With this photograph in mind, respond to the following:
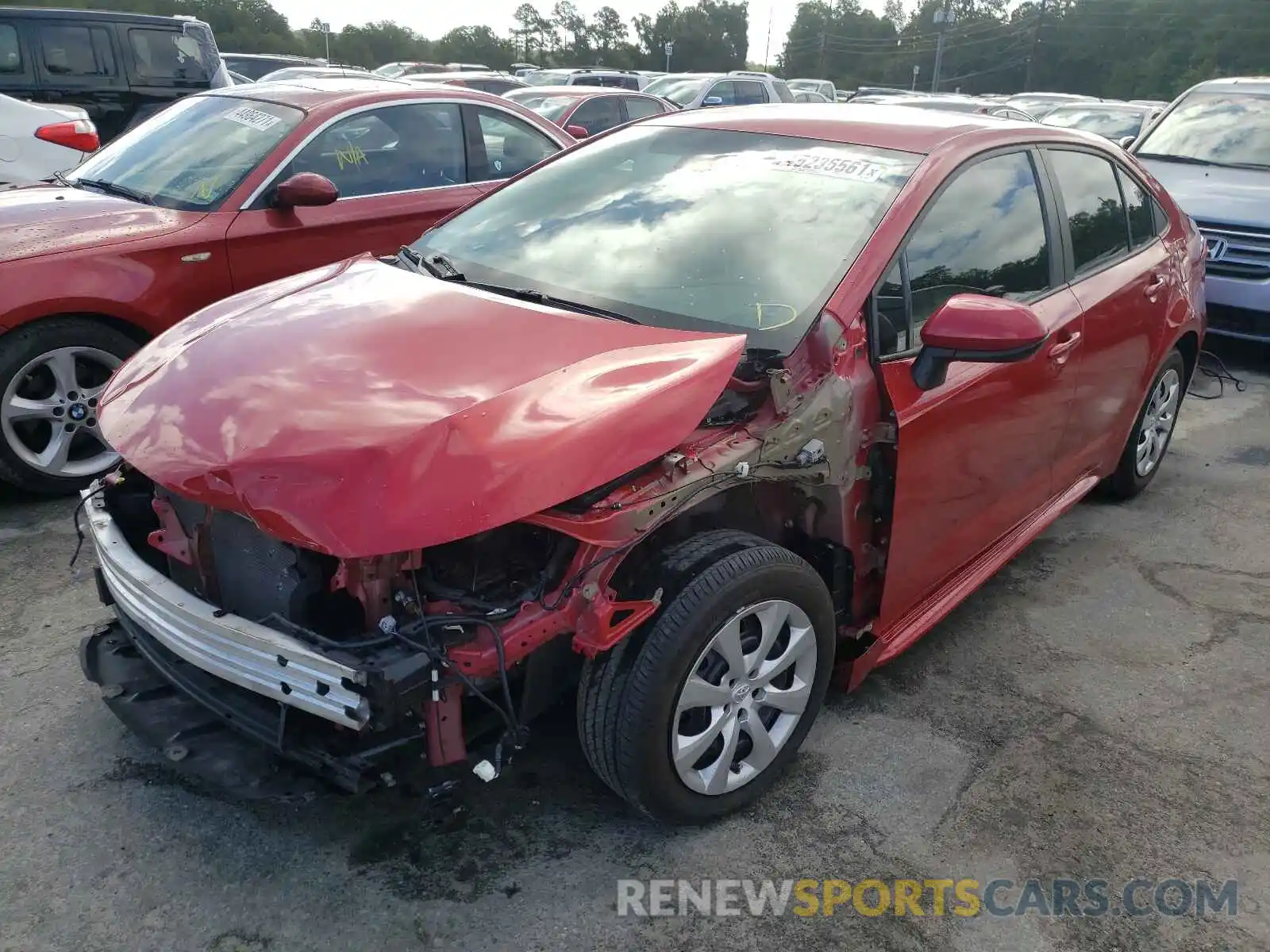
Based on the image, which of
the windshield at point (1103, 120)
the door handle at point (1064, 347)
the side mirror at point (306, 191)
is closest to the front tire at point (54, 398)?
the side mirror at point (306, 191)

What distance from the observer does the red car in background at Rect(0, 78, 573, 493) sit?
4246 mm

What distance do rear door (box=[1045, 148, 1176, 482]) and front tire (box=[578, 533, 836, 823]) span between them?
1637mm

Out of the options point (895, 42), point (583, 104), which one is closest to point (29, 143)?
point (583, 104)

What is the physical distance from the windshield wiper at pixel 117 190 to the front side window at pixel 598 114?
6.57 m

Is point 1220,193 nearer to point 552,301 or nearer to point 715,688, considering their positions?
point 552,301

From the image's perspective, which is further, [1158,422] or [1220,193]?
[1220,193]

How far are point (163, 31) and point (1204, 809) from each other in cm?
1031

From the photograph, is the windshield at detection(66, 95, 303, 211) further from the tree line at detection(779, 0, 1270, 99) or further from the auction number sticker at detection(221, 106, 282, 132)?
the tree line at detection(779, 0, 1270, 99)

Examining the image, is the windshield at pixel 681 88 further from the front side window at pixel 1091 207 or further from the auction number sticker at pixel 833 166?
the auction number sticker at pixel 833 166

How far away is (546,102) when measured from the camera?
36.2 feet

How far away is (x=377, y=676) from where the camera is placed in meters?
2.03

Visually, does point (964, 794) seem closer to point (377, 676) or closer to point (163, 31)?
point (377, 676)

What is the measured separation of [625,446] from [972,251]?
5.14 ft

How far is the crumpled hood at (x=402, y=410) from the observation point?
204 centimetres
